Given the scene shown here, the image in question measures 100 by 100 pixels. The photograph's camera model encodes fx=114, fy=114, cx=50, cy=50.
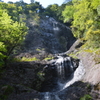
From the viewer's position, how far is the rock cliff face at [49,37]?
28656 millimetres

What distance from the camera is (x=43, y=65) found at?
15.9 metres

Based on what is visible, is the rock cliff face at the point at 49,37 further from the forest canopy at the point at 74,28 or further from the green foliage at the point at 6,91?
the green foliage at the point at 6,91

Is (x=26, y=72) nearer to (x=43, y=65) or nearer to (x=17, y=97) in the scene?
(x=43, y=65)

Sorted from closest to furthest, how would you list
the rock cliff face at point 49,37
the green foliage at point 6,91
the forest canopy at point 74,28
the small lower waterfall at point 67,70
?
the green foliage at point 6,91 → the forest canopy at point 74,28 → the small lower waterfall at point 67,70 → the rock cliff face at point 49,37

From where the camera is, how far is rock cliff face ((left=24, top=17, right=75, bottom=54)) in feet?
94.0

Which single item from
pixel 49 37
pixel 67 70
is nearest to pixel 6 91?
pixel 67 70

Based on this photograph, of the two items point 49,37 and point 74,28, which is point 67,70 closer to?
point 74,28

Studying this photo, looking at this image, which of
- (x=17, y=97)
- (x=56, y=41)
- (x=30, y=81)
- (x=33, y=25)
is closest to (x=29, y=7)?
(x=33, y=25)

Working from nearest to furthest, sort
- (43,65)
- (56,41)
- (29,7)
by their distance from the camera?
(43,65) < (56,41) < (29,7)

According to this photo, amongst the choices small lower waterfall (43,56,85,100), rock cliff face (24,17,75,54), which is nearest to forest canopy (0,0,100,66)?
rock cliff face (24,17,75,54)

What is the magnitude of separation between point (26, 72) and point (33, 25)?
22.6 meters

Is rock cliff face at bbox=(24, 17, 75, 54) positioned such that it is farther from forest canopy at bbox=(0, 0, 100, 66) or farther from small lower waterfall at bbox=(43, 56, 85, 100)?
small lower waterfall at bbox=(43, 56, 85, 100)

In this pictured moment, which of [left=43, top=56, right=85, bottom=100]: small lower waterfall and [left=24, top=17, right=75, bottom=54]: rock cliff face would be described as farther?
[left=24, top=17, right=75, bottom=54]: rock cliff face

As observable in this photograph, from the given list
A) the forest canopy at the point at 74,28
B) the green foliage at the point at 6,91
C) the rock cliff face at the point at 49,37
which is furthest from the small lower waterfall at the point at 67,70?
the rock cliff face at the point at 49,37
